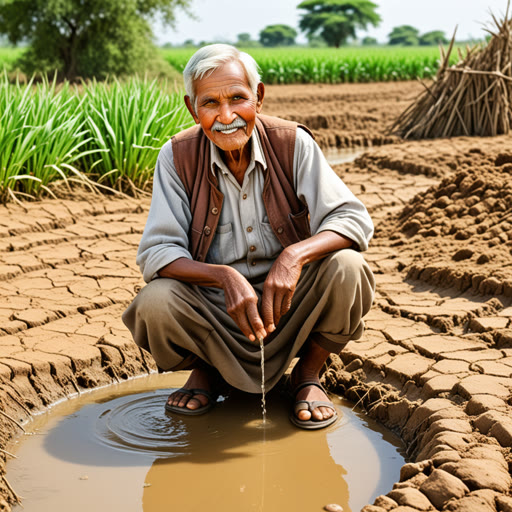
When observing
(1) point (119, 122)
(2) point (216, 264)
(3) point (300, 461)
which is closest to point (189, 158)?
(2) point (216, 264)

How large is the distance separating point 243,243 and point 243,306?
358 millimetres

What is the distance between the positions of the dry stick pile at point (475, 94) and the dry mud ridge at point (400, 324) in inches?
119

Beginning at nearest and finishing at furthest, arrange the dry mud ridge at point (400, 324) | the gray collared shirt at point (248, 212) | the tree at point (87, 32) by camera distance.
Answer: the dry mud ridge at point (400, 324) → the gray collared shirt at point (248, 212) → the tree at point (87, 32)

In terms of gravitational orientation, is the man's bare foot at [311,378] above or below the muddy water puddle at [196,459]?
above

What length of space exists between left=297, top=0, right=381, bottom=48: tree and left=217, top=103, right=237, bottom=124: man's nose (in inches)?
2621

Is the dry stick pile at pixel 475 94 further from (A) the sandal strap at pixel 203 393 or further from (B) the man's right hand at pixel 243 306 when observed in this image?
(B) the man's right hand at pixel 243 306

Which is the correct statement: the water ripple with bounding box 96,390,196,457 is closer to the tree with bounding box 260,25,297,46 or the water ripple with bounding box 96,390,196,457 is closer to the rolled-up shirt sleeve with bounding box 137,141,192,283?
the rolled-up shirt sleeve with bounding box 137,141,192,283

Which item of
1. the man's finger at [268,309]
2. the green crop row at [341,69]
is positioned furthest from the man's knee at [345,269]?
the green crop row at [341,69]

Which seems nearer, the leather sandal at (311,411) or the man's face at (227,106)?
the man's face at (227,106)

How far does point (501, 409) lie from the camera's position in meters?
2.78

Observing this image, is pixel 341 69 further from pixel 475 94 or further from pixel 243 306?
pixel 243 306

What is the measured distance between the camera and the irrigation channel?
2525mm

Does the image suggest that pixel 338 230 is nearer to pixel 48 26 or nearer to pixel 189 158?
pixel 189 158

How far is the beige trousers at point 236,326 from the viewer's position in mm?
2795
